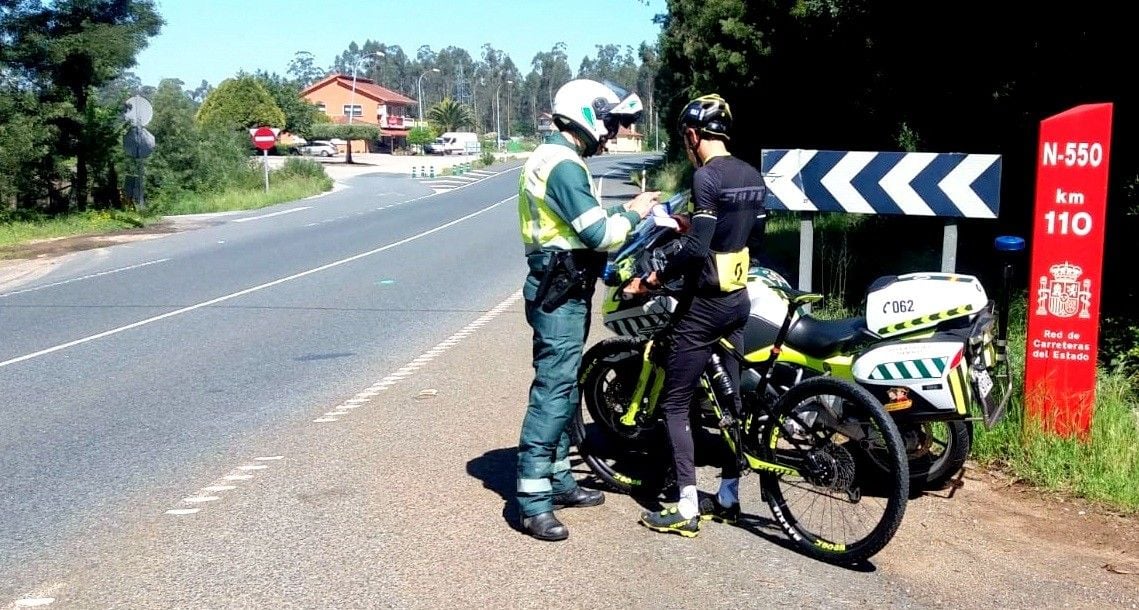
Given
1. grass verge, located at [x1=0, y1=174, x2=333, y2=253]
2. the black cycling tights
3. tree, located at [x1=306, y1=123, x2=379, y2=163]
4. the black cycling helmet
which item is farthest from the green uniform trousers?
tree, located at [x1=306, y1=123, x2=379, y2=163]

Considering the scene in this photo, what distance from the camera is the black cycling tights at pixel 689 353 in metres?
4.95

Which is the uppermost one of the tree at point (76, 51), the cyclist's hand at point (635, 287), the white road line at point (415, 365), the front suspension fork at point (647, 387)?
the tree at point (76, 51)

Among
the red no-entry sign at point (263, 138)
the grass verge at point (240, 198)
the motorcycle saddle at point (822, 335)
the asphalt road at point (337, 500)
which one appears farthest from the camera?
the red no-entry sign at point (263, 138)

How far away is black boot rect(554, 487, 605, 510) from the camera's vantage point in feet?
18.1

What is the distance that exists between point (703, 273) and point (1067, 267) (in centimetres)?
208

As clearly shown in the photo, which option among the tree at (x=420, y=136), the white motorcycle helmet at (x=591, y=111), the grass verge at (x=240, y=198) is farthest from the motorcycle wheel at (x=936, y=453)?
the tree at (x=420, y=136)

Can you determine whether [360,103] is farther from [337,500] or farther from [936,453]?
[936,453]

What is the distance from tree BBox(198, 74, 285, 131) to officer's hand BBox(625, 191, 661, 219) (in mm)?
75156

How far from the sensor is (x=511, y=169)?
70.7m

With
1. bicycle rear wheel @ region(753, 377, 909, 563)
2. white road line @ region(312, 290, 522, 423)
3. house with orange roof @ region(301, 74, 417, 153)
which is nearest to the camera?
bicycle rear wheel @ region(753, 377, 909, 563)

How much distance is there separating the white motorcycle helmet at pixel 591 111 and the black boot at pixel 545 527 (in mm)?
1638

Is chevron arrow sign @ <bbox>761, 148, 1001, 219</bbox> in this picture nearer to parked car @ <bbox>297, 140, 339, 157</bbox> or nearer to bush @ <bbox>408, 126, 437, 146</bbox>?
parked car @ <bbox>297, 140, 339, 157</bbox>

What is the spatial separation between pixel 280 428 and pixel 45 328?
19.9 feet

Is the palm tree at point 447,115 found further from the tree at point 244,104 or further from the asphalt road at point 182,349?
the asphalt road at point 182,349
